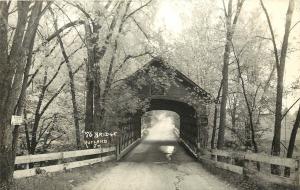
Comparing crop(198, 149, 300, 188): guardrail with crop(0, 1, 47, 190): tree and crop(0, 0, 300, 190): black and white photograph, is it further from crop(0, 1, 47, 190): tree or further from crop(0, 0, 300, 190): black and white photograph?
crop(0, 1, 47, 190): tree

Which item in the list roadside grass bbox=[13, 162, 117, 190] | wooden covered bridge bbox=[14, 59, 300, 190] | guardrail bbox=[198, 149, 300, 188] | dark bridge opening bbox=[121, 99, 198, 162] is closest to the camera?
guardrail bbox=[198, 149, 300, 188]

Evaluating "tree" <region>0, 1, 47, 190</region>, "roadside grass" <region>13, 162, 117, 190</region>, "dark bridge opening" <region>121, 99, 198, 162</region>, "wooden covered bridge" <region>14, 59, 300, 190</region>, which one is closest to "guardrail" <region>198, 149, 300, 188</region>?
"wooden covered bridge" <region>14, 59, 300, 190</region>

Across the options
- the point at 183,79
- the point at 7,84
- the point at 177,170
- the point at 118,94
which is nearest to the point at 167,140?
the point at 183,79

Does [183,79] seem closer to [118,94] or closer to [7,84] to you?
[118,94]

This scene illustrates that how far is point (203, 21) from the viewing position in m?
32.7

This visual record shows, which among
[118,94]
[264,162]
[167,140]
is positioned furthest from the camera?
[167,140]

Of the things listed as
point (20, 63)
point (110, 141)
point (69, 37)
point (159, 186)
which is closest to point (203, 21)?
point (69, 37)

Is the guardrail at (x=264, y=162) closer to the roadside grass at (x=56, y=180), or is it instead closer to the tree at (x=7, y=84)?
the roadside grass at (x=56, y=180)

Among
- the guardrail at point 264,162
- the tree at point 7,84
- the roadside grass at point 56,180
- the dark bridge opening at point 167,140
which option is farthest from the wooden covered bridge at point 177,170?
the dark bridge opening at point 167,140

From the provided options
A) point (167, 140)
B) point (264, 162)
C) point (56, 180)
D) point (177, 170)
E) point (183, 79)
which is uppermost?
point (183, 79)

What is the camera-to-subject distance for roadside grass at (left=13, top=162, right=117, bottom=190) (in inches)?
368

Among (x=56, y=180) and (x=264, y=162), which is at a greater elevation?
(x=264, y=162)

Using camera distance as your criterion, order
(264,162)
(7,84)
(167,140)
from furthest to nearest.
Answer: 1. (167,140)
2. (264,162)
3. (7,84)

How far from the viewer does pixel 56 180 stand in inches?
423
